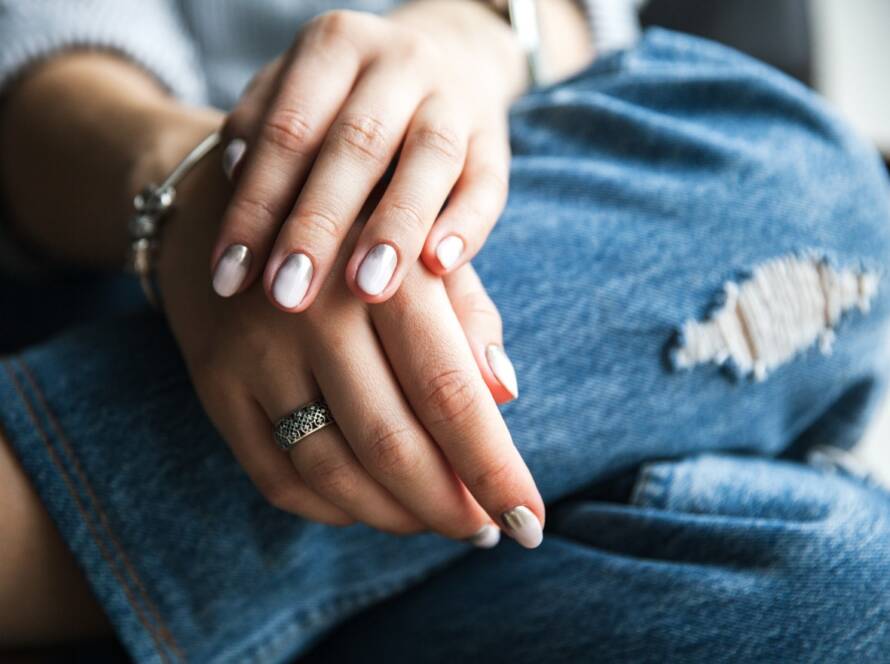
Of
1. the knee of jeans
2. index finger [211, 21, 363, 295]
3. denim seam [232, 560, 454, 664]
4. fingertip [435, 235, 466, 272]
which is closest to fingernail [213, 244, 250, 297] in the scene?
index finger [211, 21, 363, 295]

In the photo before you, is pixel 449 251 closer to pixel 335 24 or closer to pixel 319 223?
pixel 319 223

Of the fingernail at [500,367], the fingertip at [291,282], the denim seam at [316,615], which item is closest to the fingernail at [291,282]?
the fingertip at [291,282]

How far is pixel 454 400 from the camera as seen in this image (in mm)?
385

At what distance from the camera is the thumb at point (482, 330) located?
414 millimetres

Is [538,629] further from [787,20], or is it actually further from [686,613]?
[787,20]

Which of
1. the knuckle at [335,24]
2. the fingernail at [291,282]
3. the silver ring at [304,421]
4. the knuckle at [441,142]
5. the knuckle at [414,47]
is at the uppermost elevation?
the knuckle at [335,24]

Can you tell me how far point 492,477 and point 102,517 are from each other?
0.23 m

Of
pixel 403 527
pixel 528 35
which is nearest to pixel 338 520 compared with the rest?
pixel 403 527

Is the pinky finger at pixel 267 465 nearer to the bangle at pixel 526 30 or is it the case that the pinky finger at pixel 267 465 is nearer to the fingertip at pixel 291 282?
the fingertip at pixel 291 282

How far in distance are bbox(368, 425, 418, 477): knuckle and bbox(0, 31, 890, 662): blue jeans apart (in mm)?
100

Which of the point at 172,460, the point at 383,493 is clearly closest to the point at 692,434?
the point at 383,493

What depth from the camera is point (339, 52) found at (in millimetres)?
477

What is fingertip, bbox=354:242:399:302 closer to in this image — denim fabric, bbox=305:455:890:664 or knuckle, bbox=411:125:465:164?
knuckle, bbox=411:125:465:164

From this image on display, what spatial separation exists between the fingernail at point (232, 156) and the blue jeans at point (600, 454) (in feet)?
0.39
